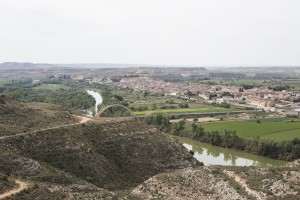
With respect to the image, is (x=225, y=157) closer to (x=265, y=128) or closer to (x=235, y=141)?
(x=235, y=141)

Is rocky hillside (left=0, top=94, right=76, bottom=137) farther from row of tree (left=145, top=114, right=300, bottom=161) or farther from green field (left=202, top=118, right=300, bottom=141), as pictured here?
green field (left=202, top=118, right=300, bottom=141)

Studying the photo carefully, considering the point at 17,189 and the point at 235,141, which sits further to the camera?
the point at 235,141

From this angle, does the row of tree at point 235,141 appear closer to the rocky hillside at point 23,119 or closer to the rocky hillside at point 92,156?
the rocky hillside at point 92,156

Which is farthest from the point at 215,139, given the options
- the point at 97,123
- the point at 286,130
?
the point at 97,123

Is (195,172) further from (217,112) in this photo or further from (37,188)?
(217,112)

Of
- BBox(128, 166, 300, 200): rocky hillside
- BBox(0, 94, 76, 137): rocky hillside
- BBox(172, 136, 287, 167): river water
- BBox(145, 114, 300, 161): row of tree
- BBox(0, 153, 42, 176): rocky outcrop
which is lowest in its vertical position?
BBox(172, 136, 287, 167): river water

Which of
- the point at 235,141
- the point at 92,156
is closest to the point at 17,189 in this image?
the point at 92,156

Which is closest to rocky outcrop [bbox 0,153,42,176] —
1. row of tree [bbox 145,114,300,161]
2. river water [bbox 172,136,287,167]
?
river water [bbox 172,136,287,167]
